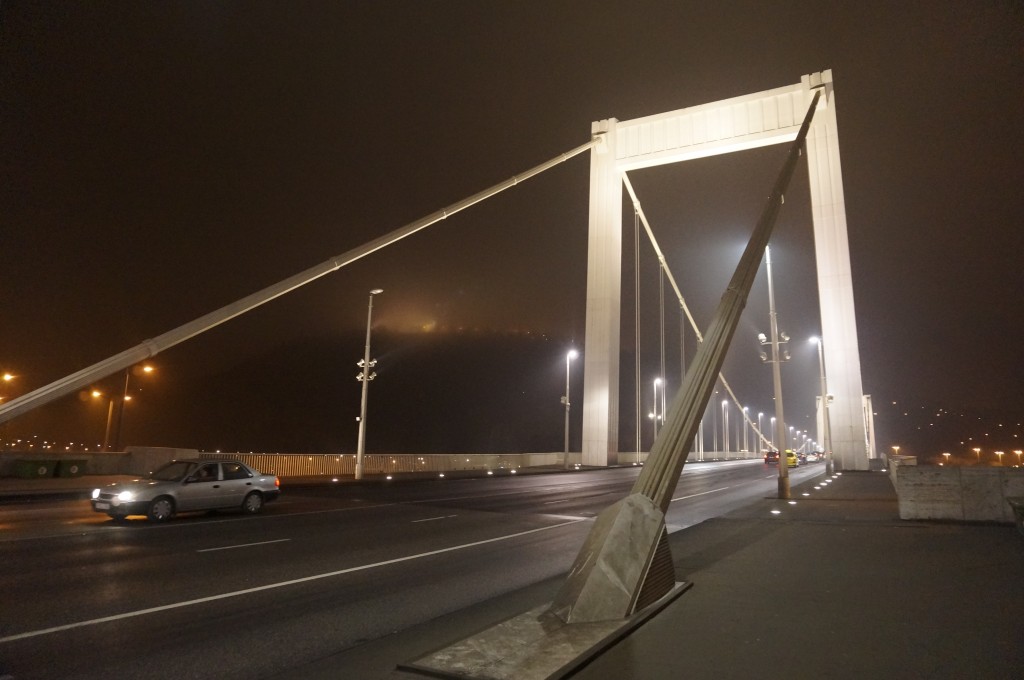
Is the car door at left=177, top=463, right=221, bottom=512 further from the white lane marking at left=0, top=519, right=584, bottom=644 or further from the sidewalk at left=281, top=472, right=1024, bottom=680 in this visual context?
the sidewalk at left=281, top=472, right=1024, bottom=680

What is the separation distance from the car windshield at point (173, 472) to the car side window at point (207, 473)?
26 centimetres

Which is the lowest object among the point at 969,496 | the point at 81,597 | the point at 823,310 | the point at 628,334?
the point at 81,597

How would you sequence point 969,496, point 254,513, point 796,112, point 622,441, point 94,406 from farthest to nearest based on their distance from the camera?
point 622,441 → point 94,406 → point 796,112 → point 254,513 → point 969,496

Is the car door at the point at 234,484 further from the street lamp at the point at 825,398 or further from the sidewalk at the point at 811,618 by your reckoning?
the street lamp at the point at 825,398

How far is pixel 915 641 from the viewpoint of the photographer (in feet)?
17.1

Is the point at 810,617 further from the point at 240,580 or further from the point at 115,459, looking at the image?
the point at 115,459

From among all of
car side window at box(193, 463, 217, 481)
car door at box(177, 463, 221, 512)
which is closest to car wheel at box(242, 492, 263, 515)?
car door at box(177, 463, 221, 512)

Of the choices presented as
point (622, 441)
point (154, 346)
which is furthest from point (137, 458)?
point (622, 441)

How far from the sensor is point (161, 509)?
14.2m

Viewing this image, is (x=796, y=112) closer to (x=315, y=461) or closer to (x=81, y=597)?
(x=315, y=461)

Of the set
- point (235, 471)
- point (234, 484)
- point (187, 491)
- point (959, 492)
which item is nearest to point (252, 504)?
point (234, 484)

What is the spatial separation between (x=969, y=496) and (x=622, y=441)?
91413 millimetres

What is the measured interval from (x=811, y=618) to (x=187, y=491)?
1346cm

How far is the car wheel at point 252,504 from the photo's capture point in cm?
1616
